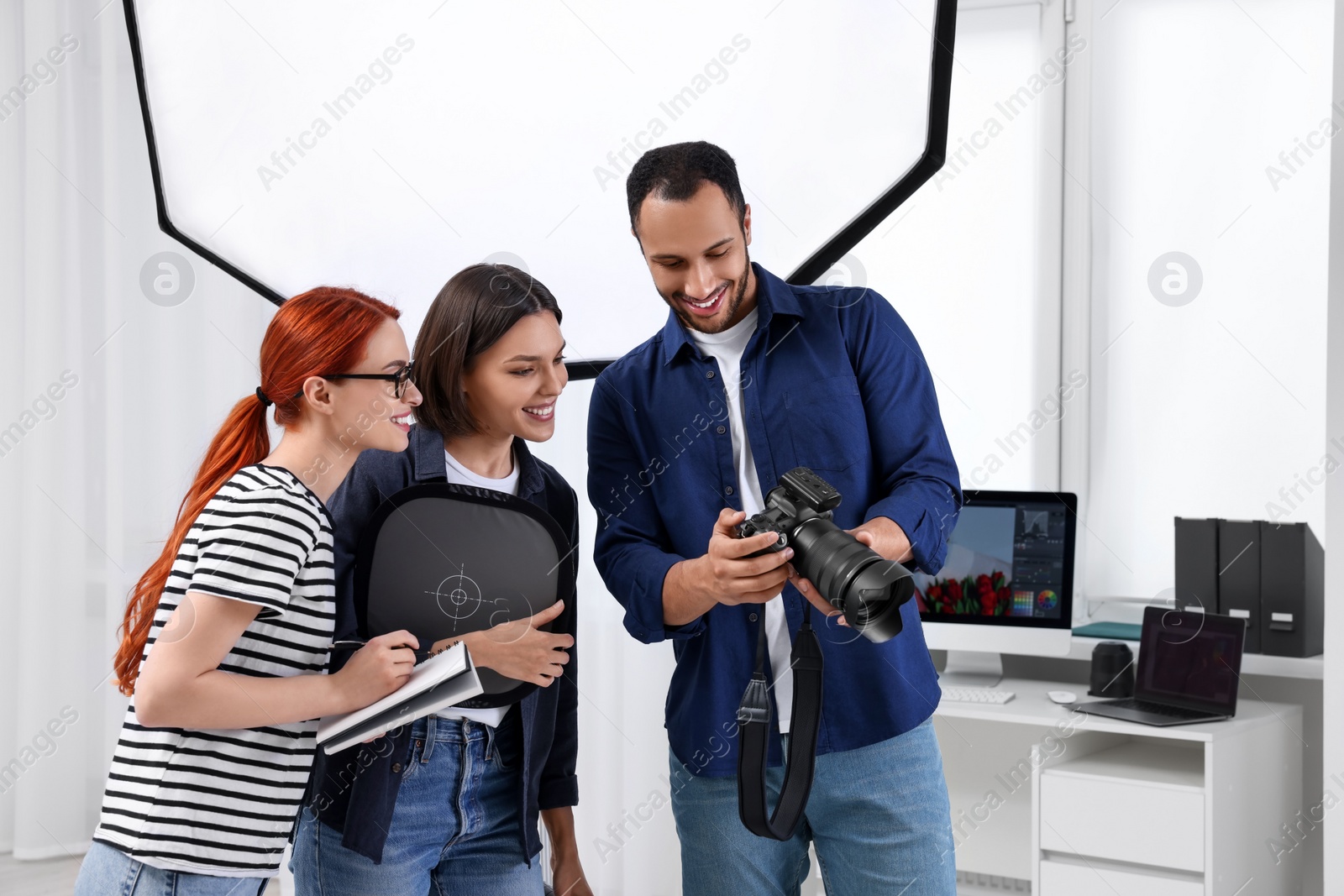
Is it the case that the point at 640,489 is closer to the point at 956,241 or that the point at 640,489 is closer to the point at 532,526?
the point at 532,526

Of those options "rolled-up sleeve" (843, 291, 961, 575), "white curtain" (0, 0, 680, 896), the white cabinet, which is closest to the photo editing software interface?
the white cabinet

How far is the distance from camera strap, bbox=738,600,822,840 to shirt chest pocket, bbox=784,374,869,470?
0.59 ft

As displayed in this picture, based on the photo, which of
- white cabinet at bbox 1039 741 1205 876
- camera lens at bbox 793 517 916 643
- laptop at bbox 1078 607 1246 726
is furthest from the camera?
laptop at bbox 1078 607 1246 726

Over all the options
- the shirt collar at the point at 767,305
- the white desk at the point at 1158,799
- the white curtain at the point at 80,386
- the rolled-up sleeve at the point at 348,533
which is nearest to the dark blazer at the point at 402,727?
the rolled-up sleeve at the point at 348,533

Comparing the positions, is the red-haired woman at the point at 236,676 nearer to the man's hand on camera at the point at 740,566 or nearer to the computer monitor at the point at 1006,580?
the man's hand on camera at the point at 740,566

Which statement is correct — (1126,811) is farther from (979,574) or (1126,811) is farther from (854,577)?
(854,577)

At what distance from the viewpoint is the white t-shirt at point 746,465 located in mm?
1108

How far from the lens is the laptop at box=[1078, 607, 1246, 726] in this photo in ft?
6.44

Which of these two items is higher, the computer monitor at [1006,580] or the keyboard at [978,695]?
the computer monitor at [1006,580]

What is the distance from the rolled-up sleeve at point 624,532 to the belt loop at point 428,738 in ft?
0.71

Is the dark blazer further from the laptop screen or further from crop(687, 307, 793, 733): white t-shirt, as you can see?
the laptop screen

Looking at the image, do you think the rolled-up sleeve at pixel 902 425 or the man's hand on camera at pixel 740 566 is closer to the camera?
the man's hand on camera at pixel 740 566

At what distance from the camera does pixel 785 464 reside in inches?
43.6

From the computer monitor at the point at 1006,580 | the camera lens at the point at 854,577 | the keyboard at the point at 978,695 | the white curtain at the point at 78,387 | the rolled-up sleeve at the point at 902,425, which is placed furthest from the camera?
the white curtain at the point at 78,387
